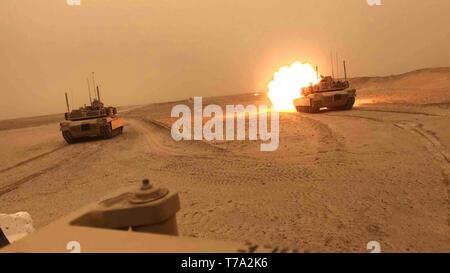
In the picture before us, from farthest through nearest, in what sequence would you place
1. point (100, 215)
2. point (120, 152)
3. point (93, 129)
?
1. point (93, 129)
2. point (120, 152)
3. point (100, 215)

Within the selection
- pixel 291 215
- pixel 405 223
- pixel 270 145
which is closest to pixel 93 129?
pixel 270 145

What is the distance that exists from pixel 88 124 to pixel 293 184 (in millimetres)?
12415

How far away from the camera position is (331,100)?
20.7m

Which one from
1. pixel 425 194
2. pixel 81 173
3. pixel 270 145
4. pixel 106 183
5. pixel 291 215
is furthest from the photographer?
pixel 270 145

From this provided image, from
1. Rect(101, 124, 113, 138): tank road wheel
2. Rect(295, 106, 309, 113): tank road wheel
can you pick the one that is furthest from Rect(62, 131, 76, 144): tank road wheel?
Rect(295, 106, 309, 113): tank road wheel

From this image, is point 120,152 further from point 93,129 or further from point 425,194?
point 425,194

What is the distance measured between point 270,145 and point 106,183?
16.4ft

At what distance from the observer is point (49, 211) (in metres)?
6.83

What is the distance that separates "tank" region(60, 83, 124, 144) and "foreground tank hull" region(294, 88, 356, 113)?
10.3 meters

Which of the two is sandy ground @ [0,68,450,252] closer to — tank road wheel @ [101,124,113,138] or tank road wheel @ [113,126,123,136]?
tank road wheel @ [101,124,113,138]

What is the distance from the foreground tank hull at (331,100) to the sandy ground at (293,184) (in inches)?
271

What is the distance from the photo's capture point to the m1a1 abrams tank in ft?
67.9

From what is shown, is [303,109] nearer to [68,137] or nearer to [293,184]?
[68,137]
